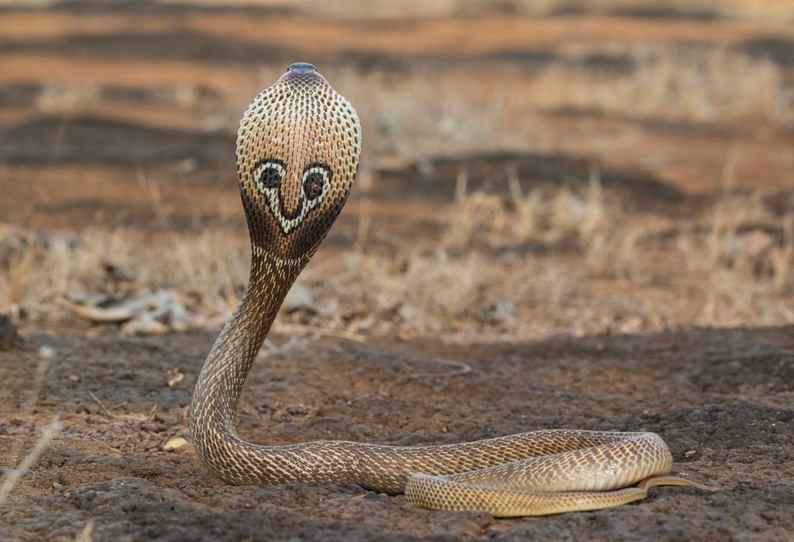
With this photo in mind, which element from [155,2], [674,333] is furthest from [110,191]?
[155,2]

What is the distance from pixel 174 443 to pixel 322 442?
742 mm

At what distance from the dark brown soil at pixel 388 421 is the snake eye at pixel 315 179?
0.99 meters

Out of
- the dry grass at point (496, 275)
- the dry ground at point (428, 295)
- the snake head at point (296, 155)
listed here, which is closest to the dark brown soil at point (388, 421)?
the dry ground at point (428, 295)

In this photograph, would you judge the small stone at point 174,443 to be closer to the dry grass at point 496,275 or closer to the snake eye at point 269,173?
the snake eye at point 269,173

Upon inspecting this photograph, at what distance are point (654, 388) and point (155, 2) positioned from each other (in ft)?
105

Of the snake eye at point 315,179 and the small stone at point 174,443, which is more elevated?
the snake eye at point 315,179

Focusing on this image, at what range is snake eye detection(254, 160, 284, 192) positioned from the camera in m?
3.42

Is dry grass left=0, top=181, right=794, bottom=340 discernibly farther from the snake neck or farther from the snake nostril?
the snake nostril

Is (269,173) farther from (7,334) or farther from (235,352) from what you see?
(7,334)

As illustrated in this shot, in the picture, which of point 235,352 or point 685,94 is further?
point 685,94

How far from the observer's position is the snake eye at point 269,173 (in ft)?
11.2

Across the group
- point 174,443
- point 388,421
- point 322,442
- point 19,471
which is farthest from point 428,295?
point 19,471

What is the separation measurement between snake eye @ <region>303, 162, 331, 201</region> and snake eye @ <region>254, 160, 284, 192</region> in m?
0.08

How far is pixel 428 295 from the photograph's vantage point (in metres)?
6.68
